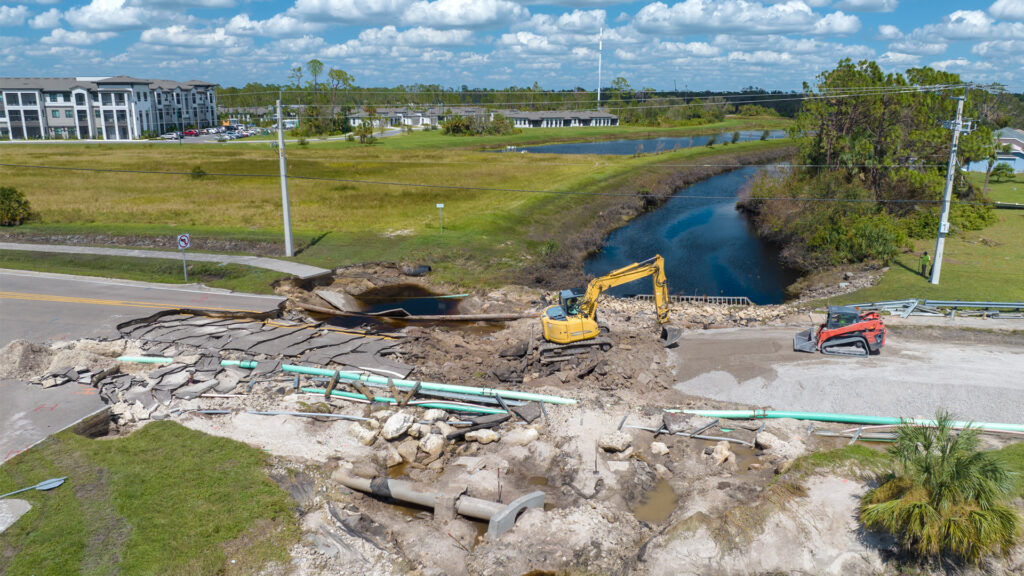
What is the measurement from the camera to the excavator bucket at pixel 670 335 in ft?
85.0

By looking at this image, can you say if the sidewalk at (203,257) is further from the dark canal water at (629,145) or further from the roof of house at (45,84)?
the roof of house at (45,84)

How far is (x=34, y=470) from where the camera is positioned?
55.5ft

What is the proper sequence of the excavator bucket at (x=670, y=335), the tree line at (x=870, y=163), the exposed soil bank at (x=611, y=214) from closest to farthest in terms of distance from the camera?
the excavator bucket at (x=670, y=335) < the exposed soil bank at (x=611, y=214) < the tree line at (x=870, y=163)

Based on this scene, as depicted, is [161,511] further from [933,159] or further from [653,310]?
[933,159]

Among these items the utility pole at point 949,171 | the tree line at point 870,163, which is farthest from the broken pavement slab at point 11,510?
the tree line at point 870,163

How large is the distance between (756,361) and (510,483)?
1137 cm

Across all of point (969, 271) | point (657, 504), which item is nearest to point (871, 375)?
point (657, 504)

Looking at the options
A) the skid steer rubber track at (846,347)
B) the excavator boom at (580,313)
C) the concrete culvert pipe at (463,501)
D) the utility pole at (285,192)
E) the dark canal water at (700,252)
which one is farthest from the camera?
the dark canal water at (700,252)

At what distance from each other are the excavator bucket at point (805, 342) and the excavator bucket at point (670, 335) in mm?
4341

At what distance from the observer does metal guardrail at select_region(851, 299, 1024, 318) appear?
28203 millimetres

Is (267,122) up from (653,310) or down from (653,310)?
up

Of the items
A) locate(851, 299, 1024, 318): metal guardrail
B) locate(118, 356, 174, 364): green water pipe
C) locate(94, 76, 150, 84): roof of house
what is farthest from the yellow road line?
locate(94, 76, 150, 84): roof of house

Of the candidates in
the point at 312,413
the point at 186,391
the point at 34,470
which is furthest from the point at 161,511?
the point at 186,391

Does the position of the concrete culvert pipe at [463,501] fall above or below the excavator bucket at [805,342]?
below
